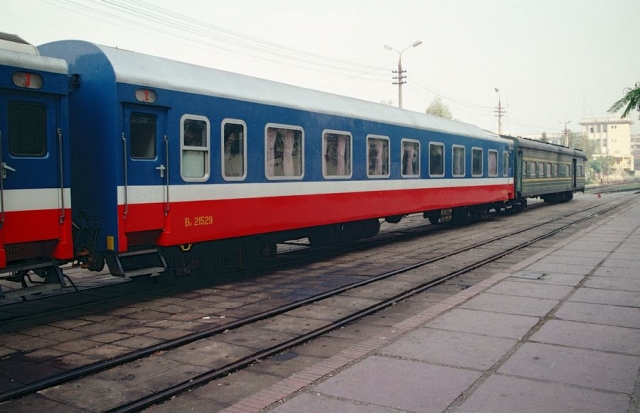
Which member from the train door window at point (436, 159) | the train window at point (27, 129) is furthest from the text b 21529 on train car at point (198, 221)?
the train door window at point (436, 159)

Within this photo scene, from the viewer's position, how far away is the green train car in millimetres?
27344

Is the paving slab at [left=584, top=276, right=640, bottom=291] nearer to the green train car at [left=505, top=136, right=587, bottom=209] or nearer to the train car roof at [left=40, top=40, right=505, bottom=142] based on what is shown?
the train car roof at [left=40, top=40, right=505, bottom=142]

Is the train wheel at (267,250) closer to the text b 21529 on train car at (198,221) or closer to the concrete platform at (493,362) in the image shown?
the text b 21529 on train car at (198,221)

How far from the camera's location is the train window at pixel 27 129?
7062 mm

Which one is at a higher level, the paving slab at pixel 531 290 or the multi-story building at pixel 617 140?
the multi-story building at pixel 617 140

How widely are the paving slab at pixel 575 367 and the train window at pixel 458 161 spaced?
13.5 meters

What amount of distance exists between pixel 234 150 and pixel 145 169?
199 cm

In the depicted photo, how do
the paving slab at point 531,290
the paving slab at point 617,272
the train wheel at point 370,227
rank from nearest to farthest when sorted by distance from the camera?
the paving slab at point 531,290, the paving slab at point 617,272, the train wheel at point 370,227

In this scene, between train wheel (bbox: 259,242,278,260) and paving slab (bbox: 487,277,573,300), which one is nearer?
paving slab (bbox: 487,277,573,300)

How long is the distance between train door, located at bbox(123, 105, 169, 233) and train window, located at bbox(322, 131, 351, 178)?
4.56 meters

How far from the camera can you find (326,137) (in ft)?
41.9

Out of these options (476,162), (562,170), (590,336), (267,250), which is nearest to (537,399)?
(590,336)

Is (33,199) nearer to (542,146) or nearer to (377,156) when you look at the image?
(377,156)

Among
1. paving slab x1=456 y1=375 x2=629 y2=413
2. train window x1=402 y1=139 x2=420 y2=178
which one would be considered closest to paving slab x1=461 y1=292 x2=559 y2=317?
paving slab x1=456 y1=375 x2=629 y2=413
